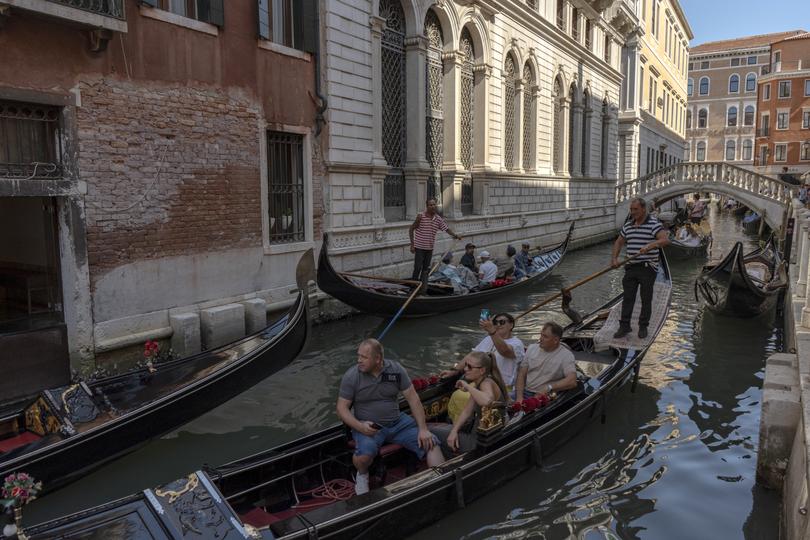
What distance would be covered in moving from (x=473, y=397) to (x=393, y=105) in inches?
258

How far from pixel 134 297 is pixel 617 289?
7595 mm

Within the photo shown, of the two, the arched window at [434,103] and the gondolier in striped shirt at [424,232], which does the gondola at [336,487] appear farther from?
the arched window at [434,103]

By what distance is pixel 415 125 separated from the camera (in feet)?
30.3

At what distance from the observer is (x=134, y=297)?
5.37 m

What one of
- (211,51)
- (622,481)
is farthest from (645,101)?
(622,481)

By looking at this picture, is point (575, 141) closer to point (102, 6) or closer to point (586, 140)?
point (586, 140)

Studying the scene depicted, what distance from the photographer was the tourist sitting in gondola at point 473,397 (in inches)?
129

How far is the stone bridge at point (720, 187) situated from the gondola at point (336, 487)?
1358cm

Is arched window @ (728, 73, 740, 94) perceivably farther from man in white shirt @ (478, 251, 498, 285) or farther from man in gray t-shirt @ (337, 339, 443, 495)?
man in gray t-shirt @ (337, 339, 443, 495)

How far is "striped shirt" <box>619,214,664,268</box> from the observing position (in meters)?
5.04

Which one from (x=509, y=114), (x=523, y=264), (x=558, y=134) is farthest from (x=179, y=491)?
(x=558, y=134)

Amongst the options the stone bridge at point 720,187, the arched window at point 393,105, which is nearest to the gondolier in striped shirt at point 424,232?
the arched window at point 393,105

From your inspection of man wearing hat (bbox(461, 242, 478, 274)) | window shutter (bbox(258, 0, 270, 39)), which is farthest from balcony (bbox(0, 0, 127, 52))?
man wearing hat (bbox(461, 242, 478, 274))

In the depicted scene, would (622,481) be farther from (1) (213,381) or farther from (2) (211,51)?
(2) (211,51)
